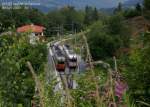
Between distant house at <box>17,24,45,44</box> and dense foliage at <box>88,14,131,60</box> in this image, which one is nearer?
distant house at <box>17,24,45,44</box>

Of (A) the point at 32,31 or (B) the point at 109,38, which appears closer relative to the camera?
(A) the point at 32,31

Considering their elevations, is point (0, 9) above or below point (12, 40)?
below

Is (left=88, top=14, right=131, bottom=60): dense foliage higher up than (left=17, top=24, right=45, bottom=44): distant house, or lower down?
lower down

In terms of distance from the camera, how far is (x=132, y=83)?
507cm

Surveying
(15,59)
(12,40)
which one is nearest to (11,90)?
(15,59)

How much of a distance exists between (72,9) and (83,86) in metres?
94.9

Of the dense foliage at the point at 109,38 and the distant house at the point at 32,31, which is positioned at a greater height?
the distant house at the point at 32,31

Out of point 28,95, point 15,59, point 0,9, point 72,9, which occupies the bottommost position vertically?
point 72,9

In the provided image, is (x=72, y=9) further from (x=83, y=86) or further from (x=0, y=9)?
(x=83, y=86)

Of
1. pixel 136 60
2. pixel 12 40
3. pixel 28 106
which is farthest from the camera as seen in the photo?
pixel 12 40

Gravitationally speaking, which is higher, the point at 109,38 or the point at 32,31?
the point at 32,31

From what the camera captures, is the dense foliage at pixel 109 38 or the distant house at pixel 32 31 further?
the dense foliage at pixel 109 38

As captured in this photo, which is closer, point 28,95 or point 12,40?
point 28,95

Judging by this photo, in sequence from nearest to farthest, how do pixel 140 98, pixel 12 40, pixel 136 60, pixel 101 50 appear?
pixel 140 98 → pixel 136 60 → pixel 12 40 → pixel 101 50
